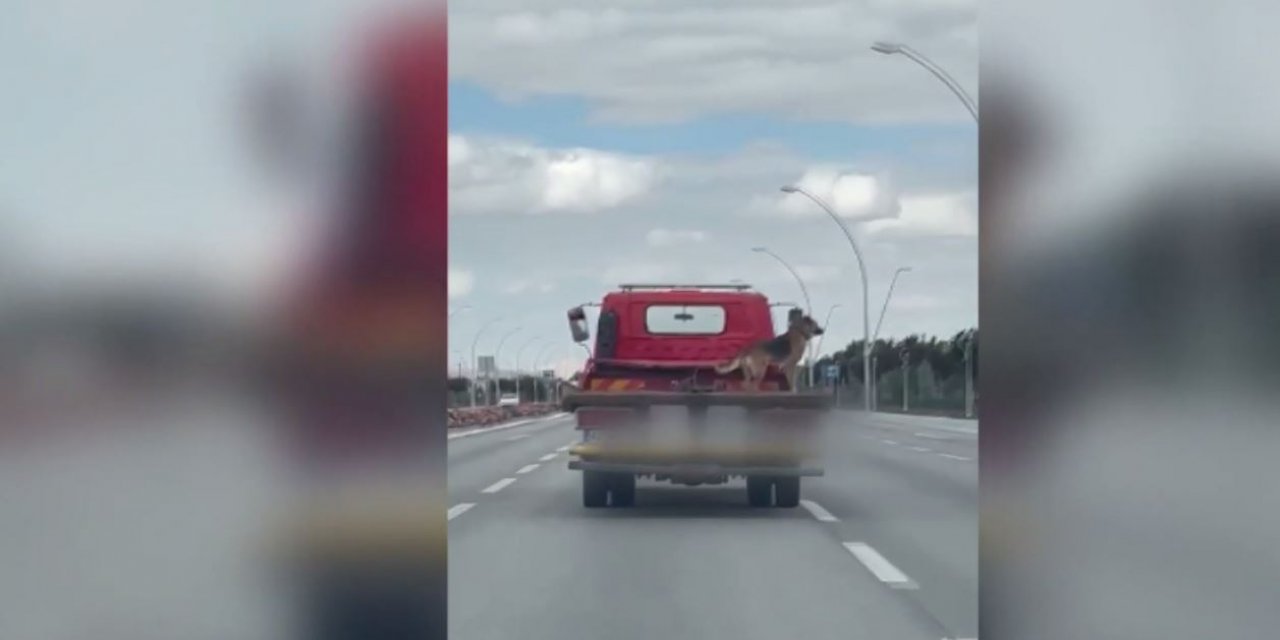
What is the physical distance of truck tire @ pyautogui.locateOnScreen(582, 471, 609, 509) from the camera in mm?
15629

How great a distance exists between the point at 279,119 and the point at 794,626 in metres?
5.77

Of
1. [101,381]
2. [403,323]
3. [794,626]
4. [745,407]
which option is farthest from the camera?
[745,407]

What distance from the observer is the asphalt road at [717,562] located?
323 inches

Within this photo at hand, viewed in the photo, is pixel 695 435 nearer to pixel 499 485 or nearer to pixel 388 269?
pixel 499 485

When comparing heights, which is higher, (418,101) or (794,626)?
(418,101)

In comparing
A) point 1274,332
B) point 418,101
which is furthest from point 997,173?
point 418,101

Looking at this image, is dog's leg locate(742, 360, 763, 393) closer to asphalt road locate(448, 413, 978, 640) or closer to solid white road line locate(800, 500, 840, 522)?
asphalt road locate(448, 413, 978, 640)

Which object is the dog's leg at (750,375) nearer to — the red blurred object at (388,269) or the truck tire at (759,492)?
the truck tire at (759,492)

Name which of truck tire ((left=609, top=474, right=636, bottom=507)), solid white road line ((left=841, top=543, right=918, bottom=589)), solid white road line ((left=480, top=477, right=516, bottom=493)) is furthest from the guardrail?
solid white road line ((left=841, top=543, right=918, bottom=589))

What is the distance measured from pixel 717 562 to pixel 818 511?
15.8ft

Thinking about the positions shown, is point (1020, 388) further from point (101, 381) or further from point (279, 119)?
point (101, 381)

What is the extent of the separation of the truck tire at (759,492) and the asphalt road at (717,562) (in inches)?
7.4

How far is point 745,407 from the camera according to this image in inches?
573

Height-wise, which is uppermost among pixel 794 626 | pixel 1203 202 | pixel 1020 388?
pixel 1203 202
